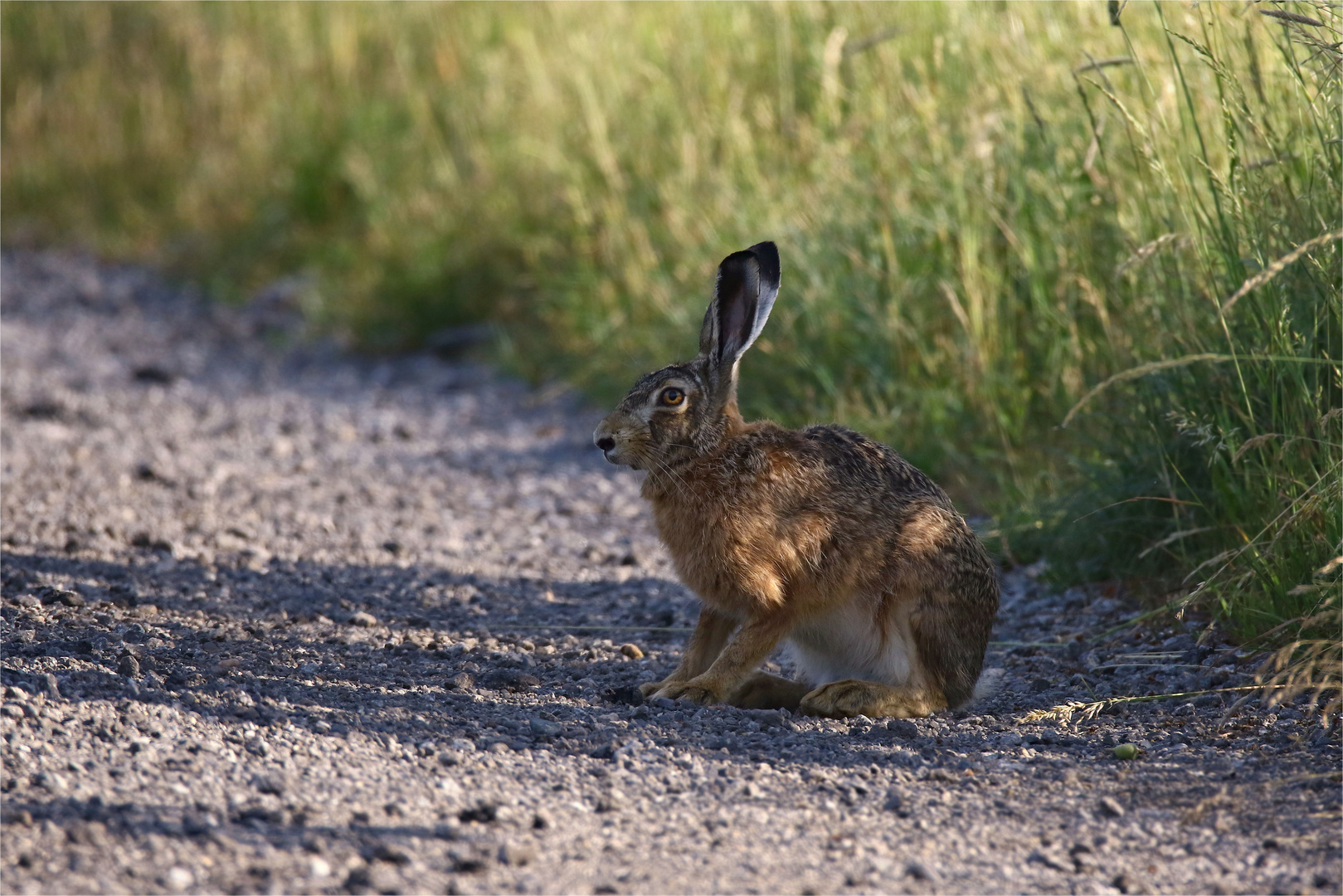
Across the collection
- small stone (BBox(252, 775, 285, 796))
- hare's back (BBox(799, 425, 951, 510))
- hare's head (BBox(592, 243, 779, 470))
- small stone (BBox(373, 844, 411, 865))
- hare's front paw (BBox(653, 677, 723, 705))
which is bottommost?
hare's front paw (BBox(653, 677, 723, 705))

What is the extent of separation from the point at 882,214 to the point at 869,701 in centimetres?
317

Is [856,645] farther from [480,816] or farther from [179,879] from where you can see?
[179,879]

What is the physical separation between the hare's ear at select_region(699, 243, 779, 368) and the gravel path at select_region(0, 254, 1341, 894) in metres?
1.05

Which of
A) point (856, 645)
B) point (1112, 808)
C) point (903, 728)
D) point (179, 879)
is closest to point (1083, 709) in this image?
point (903, 728)

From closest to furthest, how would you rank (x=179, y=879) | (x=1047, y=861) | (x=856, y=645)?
(x=179, y=879), (x=1047, y=861), (x=856, y=645)

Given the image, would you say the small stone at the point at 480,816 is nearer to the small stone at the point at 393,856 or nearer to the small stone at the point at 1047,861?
the small stone at the point at 393,856

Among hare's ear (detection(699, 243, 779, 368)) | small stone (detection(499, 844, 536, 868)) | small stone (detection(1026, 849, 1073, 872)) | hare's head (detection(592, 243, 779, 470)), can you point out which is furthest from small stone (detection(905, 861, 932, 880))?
hare's ear (detection(699, 243, 779, 368))

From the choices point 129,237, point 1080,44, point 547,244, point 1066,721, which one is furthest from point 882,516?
point 129,237

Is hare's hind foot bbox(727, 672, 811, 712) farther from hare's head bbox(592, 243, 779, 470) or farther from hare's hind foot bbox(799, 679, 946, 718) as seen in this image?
hare's head bbox(592, 243, 779, 470)

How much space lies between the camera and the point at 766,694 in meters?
4.21

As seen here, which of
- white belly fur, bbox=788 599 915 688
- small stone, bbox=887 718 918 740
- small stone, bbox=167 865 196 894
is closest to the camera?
small stone, bbox=167 865 196 894

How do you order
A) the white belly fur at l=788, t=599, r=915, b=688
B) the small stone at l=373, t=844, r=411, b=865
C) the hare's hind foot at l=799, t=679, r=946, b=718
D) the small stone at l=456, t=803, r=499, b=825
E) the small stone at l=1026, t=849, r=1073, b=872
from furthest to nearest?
the white belly fur at l=788, t=599, r=915, b=688, the hare's hind foot at l=799, t=679, r=946, b=718, the small stone at l=456, t=803, r=499, b=825, the small stone at l=1026, t=849, r=1073, b=872, the small stone at l=373, t=844, r=411, b=865

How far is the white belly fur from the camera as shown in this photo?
4.11 m

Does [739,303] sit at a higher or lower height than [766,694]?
higher
